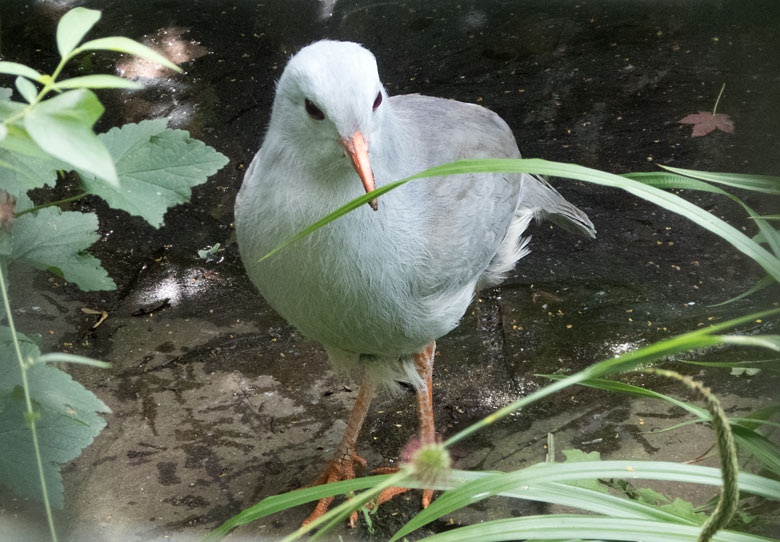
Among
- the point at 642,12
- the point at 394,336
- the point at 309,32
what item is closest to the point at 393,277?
the point at 394,336

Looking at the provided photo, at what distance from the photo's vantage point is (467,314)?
373cm

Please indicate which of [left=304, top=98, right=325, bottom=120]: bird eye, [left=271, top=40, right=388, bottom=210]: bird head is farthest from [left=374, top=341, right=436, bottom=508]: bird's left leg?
[left=304, top=98, right=325, bottom=120]: bird eye

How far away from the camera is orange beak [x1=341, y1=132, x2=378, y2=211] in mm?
1855

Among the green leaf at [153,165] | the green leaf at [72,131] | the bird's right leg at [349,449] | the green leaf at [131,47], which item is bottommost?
the bird's right leg at [349,449]

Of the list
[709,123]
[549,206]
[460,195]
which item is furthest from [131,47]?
[709,123]

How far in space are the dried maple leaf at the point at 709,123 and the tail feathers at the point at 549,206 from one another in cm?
145

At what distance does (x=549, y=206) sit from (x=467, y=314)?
0.69m

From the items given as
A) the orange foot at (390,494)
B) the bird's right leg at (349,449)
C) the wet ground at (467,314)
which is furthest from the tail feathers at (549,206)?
the orange foot at (390,494)

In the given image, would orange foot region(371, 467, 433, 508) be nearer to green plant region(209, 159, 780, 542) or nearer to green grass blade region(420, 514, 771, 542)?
green plant region(209, 159, 780, 542)

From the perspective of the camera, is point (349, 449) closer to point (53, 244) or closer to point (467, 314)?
point (467, 314)

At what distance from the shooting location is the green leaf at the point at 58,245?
1.61m

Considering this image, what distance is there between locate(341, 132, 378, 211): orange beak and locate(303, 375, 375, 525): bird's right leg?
1.23 metres

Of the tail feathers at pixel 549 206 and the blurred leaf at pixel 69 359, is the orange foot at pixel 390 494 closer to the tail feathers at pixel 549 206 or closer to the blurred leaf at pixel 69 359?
the tail feathers at pixel 549 206

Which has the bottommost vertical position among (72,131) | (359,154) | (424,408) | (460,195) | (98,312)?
(424,408)
